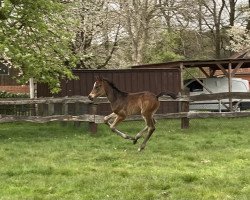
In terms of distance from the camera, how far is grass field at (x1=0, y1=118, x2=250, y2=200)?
7879 millimetres

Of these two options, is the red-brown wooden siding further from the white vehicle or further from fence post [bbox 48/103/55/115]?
the white vehicle

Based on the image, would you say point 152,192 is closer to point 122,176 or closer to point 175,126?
point 122,176

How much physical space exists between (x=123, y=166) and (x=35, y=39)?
7.47 metres

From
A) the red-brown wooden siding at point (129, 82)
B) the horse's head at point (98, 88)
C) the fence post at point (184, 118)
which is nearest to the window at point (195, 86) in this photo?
the red-brown wooden siding at point (129, 82)

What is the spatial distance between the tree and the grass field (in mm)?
2120

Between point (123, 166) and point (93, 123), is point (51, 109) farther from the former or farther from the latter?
point (123, 166)

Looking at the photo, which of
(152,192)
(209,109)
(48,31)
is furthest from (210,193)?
(209,109)

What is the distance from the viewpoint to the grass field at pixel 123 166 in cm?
788

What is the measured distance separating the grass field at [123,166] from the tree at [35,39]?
212cm

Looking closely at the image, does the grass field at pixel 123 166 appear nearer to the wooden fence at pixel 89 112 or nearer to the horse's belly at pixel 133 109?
the wooden fence at pixel 89 112

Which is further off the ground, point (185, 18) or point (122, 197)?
point (185, 18)

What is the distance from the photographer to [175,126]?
1836 centimetres

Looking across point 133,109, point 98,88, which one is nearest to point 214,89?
point 133,109

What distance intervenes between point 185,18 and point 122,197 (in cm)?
2024
